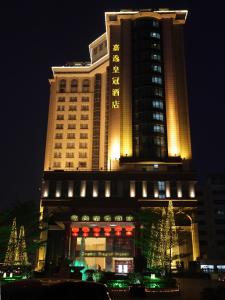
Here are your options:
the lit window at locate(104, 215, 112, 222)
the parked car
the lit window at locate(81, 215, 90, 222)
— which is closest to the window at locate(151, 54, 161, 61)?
the lit window at locate(104, 215, 112, 222)

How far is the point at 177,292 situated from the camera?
2267 cm

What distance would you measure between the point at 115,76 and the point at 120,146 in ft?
53.6

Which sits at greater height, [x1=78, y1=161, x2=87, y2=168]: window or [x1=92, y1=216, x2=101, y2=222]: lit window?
[x1=78, y1=161, x2=87, y2=168]: window

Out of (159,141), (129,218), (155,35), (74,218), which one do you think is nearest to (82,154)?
(159,141)

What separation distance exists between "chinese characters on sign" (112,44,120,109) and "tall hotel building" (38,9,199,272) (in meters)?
0.23

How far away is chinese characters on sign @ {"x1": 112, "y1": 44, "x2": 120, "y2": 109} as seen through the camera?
3035 inches

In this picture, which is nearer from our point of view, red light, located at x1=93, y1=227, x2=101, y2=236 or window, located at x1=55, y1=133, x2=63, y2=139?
red light, located at x1=93, y1=227, x2=101, y2=236

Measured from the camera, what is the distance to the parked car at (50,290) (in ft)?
15.8

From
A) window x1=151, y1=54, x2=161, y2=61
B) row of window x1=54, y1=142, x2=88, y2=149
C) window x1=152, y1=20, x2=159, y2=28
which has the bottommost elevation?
row of window x1=54, y1=142, x2=88, y2=149

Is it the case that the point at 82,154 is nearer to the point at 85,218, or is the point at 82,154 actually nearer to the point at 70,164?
the point at 70,164

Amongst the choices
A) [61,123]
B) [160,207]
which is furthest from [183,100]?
[61,123]

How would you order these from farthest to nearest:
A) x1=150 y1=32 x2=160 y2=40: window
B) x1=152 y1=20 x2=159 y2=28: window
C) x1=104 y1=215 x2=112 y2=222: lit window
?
1. x1=152 y1=20 x2=159 y2=28: window
2. x1=150 y1=32 x2=160 y2=40: window
3. x1=104 y1=215 x2=112 y2=222: lit window

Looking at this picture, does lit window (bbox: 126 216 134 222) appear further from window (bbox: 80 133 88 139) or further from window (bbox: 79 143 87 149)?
window (bbox: 80 133 88 139)

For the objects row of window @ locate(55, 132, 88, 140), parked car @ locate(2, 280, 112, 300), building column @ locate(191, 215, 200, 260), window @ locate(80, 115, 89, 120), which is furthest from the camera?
window @ locate(80, 115, 89, 120)
